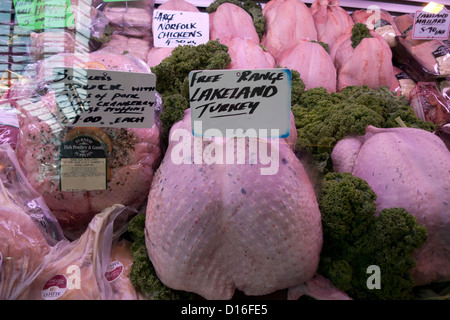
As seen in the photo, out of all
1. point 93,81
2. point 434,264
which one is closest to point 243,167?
point 93,81

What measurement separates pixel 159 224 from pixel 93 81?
55 centimetres

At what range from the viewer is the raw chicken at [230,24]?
2354 mm

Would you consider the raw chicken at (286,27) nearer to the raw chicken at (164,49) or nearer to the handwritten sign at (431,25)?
the raw chicken at (164,49)

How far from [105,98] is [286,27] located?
167 centimetres

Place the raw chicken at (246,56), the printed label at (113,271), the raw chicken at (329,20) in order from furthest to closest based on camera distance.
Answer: the raw chicken at (329,20), the raw chicken at (246,56), the printed label at (113,271)

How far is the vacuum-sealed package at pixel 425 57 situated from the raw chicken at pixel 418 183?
4.30 feet

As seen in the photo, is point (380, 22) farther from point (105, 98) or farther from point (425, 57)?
point (105, 98)

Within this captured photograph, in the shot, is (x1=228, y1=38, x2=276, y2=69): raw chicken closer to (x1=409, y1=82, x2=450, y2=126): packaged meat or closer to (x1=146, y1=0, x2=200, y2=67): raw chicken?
(x1=146, y1=0, x2=200, y2=67): raw chicken

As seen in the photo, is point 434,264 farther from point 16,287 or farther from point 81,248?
Result: point 16,287

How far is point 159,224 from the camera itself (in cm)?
115

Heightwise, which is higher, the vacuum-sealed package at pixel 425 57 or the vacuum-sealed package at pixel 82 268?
the vacuum-sealed package at pixel 425 57

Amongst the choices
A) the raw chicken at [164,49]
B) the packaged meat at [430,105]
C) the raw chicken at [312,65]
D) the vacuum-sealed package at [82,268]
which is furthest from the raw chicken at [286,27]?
the vacuum-sealed package at [82,268]

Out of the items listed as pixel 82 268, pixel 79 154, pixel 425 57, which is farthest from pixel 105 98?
pixel 425 57

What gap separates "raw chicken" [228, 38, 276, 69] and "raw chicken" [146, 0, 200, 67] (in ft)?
1.49
